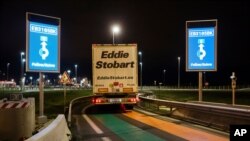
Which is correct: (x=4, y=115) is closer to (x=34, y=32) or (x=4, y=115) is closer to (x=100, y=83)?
(x=34, y=32)

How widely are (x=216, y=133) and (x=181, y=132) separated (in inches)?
53.2

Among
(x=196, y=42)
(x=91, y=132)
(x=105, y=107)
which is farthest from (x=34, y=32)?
(x=105, y=107)

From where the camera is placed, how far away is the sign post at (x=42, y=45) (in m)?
20.9

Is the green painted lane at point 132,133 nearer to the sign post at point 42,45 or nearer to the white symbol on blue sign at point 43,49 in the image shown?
the sign post at point 42,45

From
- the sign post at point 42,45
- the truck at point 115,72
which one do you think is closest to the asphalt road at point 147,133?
the sign post at point 42,45

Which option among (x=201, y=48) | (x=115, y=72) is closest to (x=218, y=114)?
(x=201, y=48)

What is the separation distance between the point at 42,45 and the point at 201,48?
9310 millimetres

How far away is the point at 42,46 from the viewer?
70.7 ft

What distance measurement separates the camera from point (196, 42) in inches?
1029

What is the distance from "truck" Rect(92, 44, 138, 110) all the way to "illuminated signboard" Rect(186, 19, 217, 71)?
12.2 ft

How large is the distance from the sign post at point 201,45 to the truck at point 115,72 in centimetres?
374

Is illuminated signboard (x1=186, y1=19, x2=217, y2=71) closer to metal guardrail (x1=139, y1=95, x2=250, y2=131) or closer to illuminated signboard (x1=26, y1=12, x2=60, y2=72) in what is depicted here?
metal guardrail (x1=139, y1=95, x2=250, y2=131)

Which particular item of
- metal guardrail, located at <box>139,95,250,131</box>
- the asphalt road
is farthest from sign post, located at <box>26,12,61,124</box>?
metal guardrail, located at <box>139,95,250,131</box>

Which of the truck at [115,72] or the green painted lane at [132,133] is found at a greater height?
the truck at [115,72]
